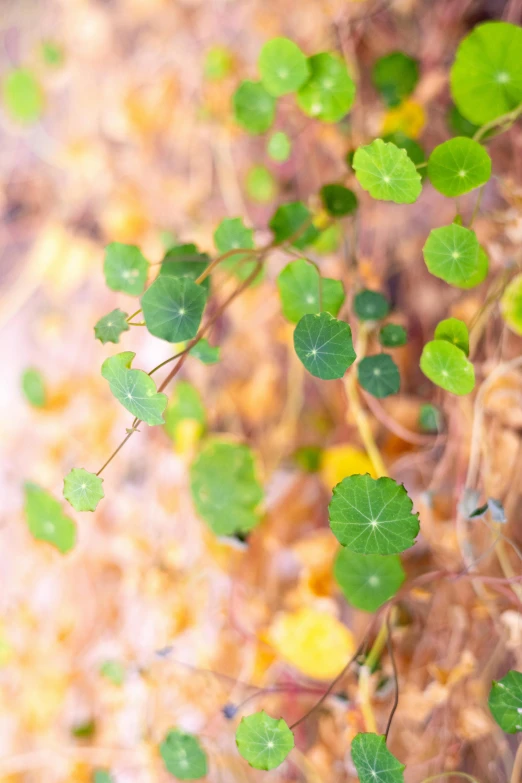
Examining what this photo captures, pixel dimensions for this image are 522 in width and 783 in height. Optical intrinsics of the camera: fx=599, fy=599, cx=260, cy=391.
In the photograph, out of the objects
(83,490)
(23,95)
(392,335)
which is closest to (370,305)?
(392,335)

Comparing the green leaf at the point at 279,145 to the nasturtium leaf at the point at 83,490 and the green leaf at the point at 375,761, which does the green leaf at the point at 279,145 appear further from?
the green leaf at the point at 375,761

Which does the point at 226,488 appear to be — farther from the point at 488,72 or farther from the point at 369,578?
the point at 488,72

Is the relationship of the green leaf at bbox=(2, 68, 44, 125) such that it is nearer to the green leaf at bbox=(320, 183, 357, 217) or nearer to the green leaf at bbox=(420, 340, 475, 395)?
the green leaf at bbox=(320, 183, 357, 217)

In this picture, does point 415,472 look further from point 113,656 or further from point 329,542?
point 113,656

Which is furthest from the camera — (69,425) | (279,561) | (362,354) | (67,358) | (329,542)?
(67,358)

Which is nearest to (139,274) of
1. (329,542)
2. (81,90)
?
(329,542)
